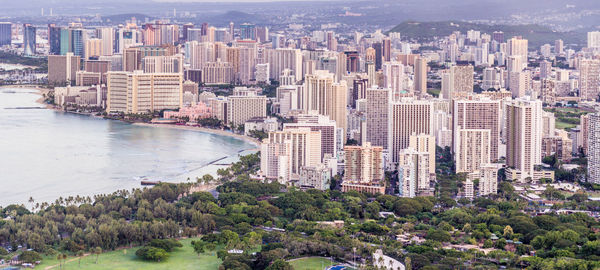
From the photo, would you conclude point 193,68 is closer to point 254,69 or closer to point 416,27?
point 254,69

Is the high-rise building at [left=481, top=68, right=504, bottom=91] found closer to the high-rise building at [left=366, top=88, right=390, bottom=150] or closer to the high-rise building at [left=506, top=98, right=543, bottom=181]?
the high-rise building at [left=366, top=88, right=390, bottom=150]

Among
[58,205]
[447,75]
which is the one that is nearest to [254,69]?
[447,75]

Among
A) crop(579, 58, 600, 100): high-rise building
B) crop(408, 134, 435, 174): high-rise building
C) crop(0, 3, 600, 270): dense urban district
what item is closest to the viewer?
crop(0, 3, 600, 270): dense urban district

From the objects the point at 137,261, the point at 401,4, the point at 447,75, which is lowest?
the point at 137,261

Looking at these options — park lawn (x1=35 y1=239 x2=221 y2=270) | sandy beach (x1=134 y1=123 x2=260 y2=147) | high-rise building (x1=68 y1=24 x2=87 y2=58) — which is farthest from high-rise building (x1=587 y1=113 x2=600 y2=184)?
high-rise building (x1=68 y1=24 x2=87 y2=58)

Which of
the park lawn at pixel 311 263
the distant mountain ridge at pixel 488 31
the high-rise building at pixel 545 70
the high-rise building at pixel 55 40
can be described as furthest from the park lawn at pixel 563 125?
the high-rise building at pixel 55 40

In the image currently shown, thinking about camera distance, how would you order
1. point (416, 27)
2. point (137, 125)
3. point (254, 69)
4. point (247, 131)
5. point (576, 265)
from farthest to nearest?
point (416, 27) → point (254, 69) → point (137, 125) → point (247, 131) → point (576, 265)

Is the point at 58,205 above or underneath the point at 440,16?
underneath

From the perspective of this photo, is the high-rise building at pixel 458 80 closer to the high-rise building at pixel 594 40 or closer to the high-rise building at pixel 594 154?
the high-rise building at pixel 594 154
